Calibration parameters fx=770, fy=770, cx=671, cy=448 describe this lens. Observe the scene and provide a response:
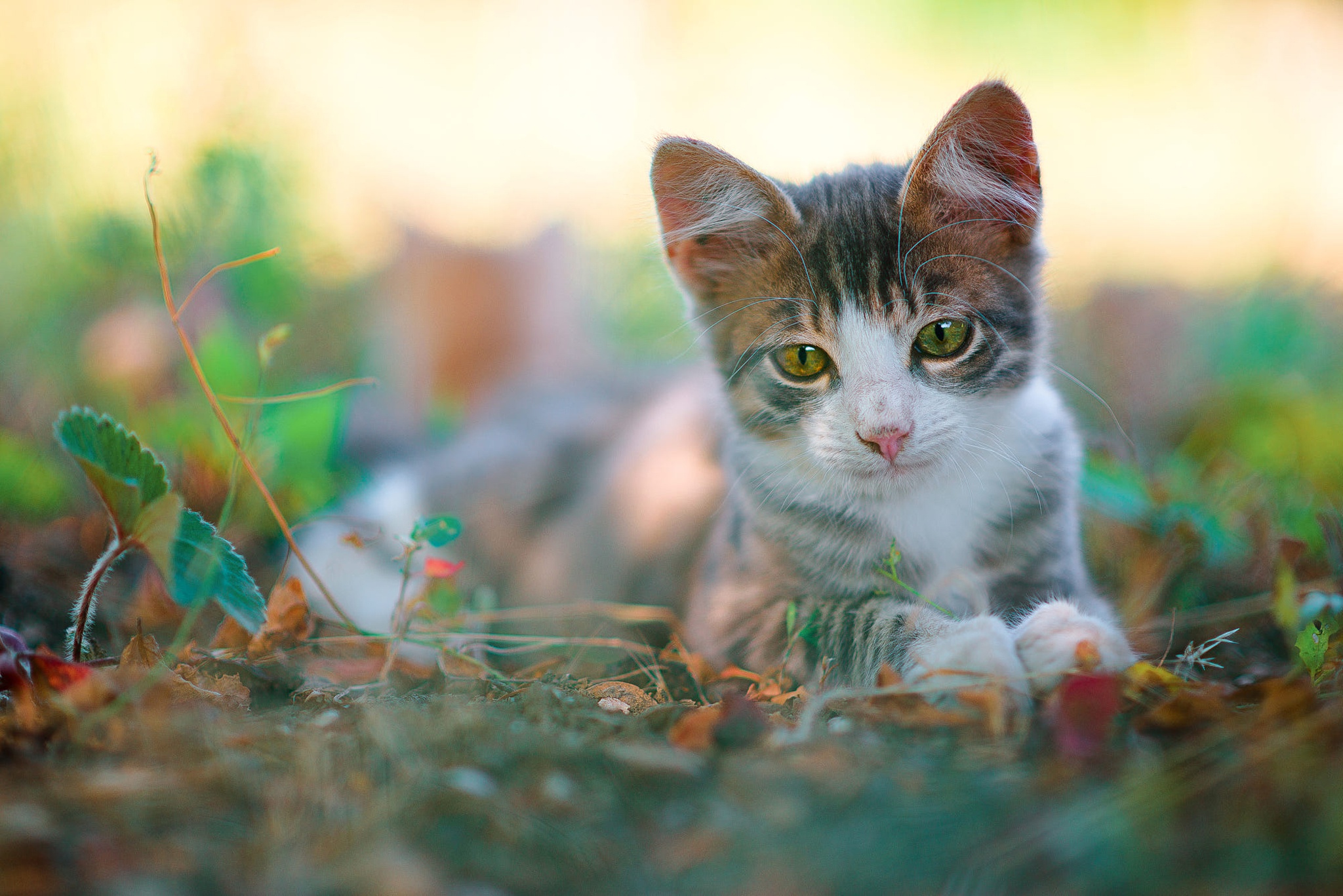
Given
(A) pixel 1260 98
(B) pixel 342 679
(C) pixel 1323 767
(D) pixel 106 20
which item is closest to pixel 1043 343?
(C) pixel 1323 767

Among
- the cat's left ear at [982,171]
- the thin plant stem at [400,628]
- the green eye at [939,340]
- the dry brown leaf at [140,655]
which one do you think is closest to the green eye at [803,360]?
the green eye at [939,340]

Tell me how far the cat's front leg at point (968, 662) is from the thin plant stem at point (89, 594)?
1166 millimetres

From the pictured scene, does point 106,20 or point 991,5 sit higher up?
point 991,5

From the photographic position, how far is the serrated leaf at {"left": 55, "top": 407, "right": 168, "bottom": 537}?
1064 mm

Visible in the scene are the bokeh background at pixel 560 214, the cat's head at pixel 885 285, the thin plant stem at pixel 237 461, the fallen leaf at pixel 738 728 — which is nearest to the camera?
the fallen leaf at pixel 738 728

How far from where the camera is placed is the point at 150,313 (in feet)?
8.97

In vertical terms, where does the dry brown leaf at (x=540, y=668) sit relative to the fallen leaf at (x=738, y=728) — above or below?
below

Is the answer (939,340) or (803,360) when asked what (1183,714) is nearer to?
(939,340)

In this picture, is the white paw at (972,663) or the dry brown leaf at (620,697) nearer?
the white paw at (972,663)

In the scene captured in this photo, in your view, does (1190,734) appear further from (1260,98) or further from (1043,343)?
(1260,98)

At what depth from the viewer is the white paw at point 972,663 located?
1.04m

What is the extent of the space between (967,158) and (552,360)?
289 centimetres

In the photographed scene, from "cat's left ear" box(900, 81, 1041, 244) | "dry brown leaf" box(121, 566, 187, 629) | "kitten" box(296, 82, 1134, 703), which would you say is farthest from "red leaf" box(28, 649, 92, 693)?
"cat's left ear" box(900, 81, 1041, 244)

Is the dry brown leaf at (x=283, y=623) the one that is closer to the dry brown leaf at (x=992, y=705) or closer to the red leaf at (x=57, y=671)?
the red leaf at (x=57, y=671)
